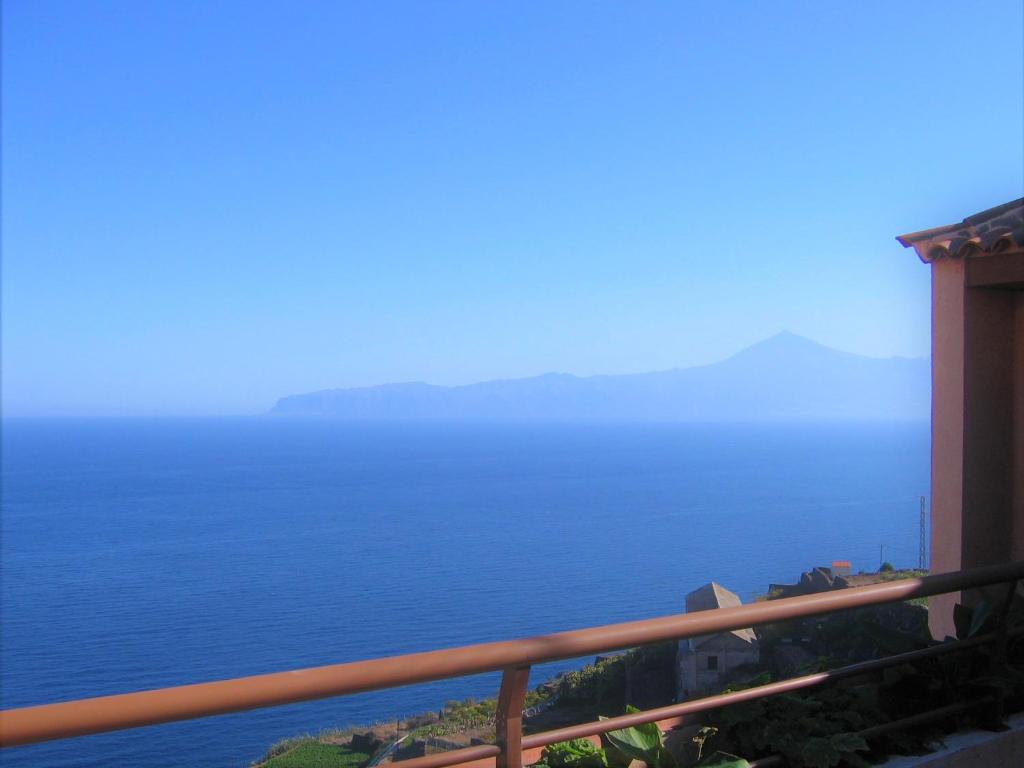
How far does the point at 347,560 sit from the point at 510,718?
217 feet

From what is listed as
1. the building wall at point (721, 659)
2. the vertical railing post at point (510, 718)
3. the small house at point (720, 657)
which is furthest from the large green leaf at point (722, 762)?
the building wall at point (721, 659)

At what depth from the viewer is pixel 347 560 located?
65.8 meters

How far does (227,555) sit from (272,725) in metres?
34.3

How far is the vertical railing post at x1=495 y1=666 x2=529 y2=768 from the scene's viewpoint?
6.15ft

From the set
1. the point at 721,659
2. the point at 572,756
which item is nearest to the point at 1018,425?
the point at 721,659

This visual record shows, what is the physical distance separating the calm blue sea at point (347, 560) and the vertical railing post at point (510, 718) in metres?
11.3

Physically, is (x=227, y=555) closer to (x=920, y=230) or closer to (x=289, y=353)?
(x=920, y=230)

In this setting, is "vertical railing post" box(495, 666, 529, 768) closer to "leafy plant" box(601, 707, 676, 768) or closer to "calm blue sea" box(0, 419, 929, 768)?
"leafy plant" box(601, 707, 676, 768)

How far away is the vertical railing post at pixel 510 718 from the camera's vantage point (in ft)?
6.15

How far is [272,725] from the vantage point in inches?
1345

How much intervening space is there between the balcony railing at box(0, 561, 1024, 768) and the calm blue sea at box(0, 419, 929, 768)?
11211 mm

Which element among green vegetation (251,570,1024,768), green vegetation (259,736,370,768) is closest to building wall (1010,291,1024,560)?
green vegetation (251,570,1024,768)

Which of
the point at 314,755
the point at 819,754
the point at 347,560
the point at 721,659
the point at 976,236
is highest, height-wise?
the point at 976,236

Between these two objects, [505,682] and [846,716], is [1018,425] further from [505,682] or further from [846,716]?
[505,682]
